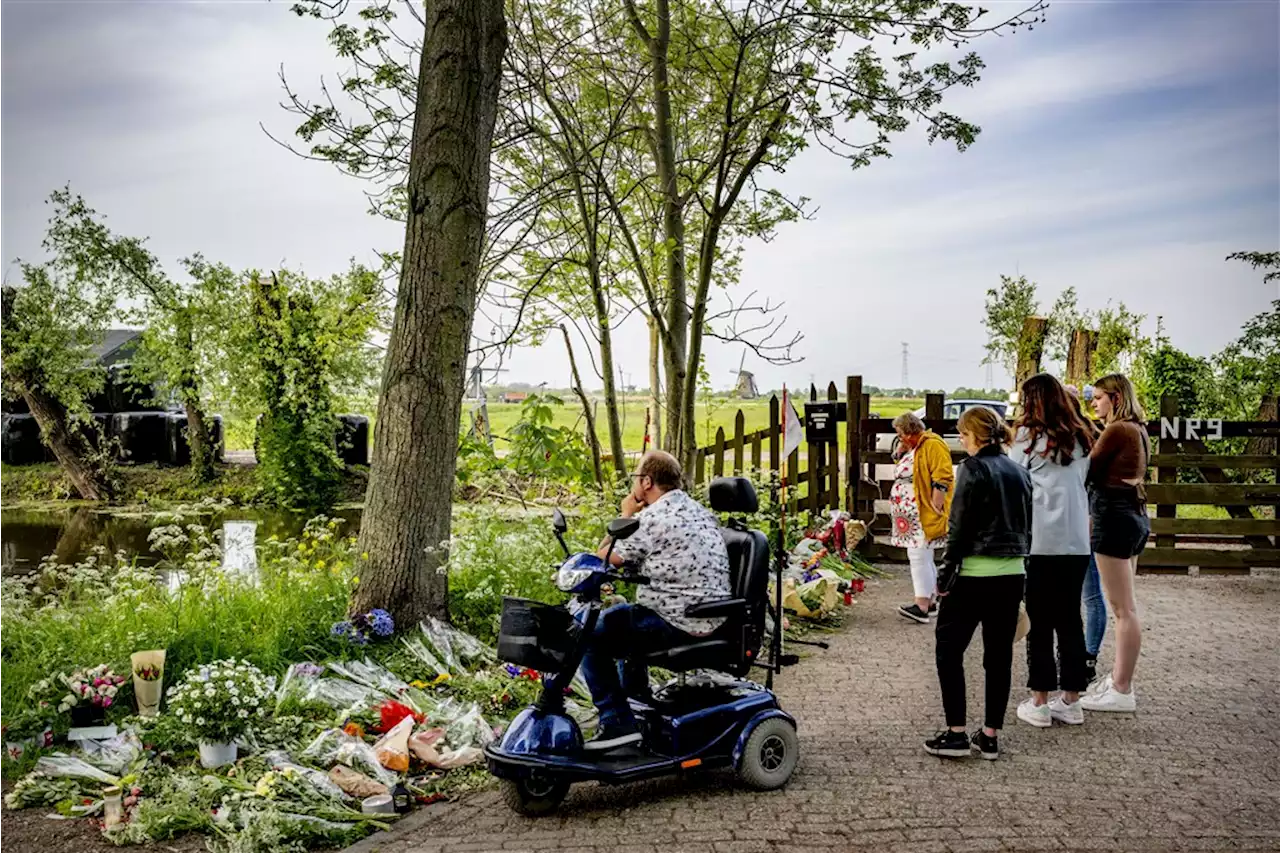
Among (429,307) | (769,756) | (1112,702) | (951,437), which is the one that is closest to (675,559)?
(769,756)

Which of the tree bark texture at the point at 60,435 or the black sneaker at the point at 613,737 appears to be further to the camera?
the tree bark texture at the point at 60,435

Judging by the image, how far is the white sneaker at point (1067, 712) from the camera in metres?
6.33

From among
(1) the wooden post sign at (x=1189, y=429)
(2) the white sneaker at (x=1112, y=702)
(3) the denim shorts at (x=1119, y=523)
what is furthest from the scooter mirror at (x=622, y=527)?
(1) the wooden post sign at (x=1189, y=429)

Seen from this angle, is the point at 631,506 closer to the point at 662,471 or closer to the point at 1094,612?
the point at 662,471

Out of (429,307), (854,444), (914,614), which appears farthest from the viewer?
→ (854,444)

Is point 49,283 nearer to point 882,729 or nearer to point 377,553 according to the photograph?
point 377,553

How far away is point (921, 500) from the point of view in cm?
918

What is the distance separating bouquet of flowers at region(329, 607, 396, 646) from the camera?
22.5 feet

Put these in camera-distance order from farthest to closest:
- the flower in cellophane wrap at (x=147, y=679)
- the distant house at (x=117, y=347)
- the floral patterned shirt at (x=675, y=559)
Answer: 1. the distant house at (x=117, y=347)
2. the flower in cellophane wrap at (x=147, y=679)
3. the floral patterned shirt at (x=675, y=559)

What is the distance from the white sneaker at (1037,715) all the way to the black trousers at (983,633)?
75cm

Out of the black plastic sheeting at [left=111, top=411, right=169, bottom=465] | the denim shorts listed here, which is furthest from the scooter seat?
the black plastic sheeting at [left=111, top=411, right=169, bottom=465]

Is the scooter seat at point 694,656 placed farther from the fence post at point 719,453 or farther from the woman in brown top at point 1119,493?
the fence post at point 719,453

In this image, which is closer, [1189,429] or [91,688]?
[91,688]

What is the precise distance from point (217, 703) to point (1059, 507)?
457cm
